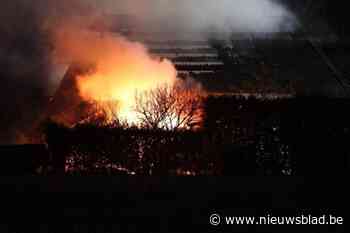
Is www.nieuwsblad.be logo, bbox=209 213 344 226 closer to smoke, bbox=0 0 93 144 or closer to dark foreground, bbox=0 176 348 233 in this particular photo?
dark foreground, bbox=0 176 348 233

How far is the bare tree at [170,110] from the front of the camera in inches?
468

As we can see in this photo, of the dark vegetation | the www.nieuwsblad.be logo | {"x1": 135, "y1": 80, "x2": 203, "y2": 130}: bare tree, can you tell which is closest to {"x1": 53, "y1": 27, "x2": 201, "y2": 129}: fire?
{"x1": 135, "y1": 80, "x2": 203, "y2": 130}: bare tree

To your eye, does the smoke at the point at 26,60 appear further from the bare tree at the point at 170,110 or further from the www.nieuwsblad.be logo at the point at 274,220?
the www.nieuwsblad.be logo at the point at 274,220

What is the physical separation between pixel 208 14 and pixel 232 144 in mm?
13074

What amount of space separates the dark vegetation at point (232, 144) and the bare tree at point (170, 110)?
1.36 ft

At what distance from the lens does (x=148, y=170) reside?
11.4 m

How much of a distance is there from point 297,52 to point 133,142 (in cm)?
1070

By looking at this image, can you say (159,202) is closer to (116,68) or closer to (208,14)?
(116,68)

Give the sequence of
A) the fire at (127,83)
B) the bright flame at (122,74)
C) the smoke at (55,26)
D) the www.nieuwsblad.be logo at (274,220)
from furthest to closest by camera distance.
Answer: the smoke at (55,26) → the bright flame at (122,74) → the fire at (127,83) → the www.nieuwsblad.be logo at (274,220)

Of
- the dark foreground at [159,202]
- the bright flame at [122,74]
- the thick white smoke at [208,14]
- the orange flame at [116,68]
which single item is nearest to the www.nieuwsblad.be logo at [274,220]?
the dark foreground at [159,202]

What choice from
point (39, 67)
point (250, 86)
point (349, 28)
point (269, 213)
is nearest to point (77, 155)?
point (269, 213)

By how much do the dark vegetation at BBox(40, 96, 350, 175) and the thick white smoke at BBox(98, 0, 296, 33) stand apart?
10.8m

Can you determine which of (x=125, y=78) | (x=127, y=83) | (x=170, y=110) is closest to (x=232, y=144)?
(x=170, y=110)

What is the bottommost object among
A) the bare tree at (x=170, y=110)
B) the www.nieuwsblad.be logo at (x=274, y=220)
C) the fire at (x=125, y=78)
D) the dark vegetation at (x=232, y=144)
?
the www.nieuwsblad.be logo at (x=274, y=220)
